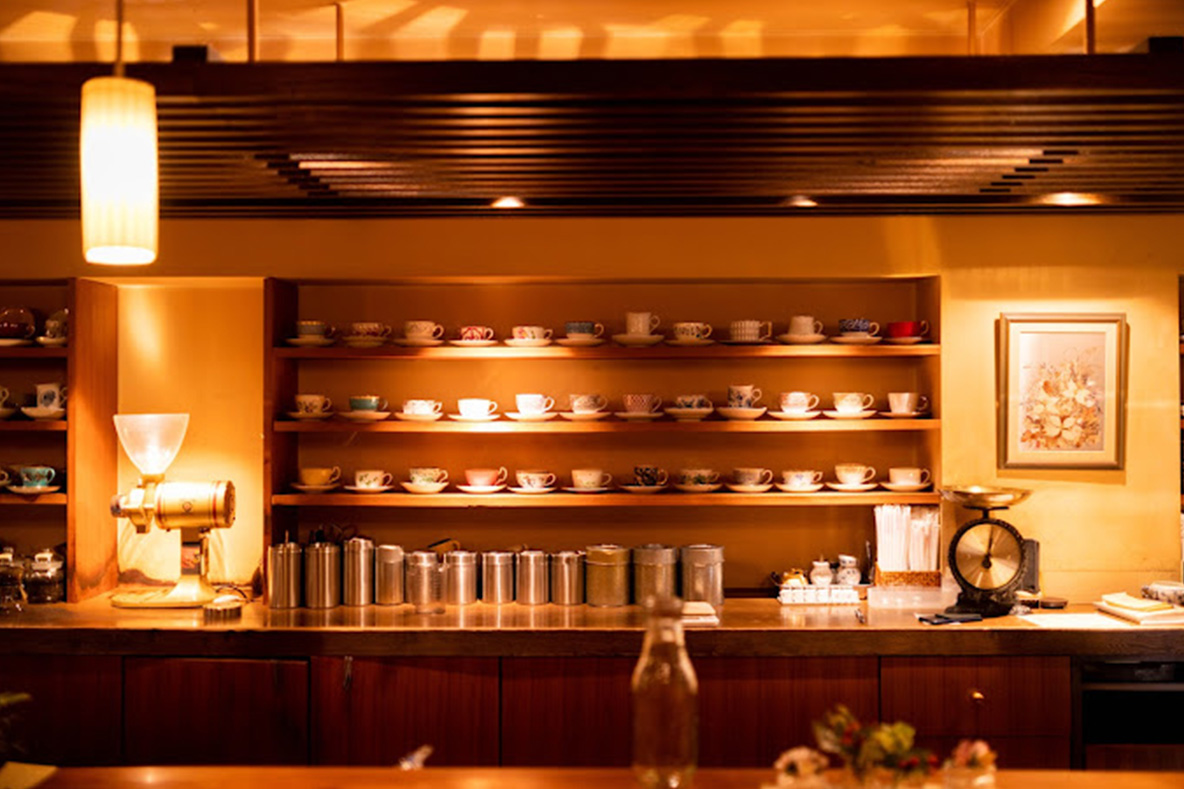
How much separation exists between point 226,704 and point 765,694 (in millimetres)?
1960

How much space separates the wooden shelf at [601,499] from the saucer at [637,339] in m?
0.62

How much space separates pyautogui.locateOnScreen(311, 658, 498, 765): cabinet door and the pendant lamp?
101 inches

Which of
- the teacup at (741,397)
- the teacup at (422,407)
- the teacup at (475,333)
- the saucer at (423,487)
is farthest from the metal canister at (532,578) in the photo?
the teacup at (741,397)

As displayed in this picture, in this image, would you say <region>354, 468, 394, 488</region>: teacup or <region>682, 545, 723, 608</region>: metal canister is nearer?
<region>682, 545, 723, 608</region>: metal canister

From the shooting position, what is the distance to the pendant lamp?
181cm

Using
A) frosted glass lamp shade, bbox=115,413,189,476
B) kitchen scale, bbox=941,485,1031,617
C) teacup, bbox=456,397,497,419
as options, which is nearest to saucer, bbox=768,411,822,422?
kitchen scale, bbox=941,485,1031,617

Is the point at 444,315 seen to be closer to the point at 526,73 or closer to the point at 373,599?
the point at 373,599

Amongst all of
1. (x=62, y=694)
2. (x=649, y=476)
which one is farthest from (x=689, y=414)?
(x=62, y=694)

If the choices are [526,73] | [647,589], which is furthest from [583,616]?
[526,73]

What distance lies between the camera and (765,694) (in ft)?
13.3

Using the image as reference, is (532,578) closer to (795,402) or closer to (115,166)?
(795,402)

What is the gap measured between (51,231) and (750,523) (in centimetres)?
320

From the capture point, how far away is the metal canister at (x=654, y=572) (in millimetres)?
4473

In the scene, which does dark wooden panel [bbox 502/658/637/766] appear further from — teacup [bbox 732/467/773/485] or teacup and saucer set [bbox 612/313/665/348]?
teacup and saucer set [bbox 612/313/665/348]
